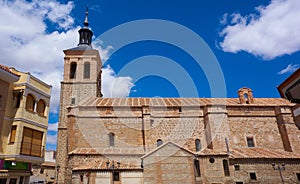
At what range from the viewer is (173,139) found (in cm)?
2116

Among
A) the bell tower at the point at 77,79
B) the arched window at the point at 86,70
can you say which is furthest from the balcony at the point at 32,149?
the arched window at the point at 86,70

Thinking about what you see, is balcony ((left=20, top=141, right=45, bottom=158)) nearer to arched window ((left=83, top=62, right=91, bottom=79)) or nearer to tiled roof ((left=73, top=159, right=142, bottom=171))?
tiled roof ((left=73, top=159, right=142, bottom=171))

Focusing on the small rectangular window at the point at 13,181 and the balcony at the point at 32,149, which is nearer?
the small rectangular window at the point at 13,181

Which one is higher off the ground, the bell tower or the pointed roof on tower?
the pointed roof on tower

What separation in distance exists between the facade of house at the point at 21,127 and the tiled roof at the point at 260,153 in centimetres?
1555

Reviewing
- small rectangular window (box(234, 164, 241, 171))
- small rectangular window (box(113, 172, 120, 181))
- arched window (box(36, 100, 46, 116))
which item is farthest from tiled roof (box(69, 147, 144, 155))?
small rectangular window (box(234, 164, 241, 171))

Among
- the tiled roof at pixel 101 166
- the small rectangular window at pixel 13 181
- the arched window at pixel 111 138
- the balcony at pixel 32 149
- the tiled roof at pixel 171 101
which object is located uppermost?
the tiled roof at pixel 171 101

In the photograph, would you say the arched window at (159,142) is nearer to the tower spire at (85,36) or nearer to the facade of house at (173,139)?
the facade of house at (173,139)

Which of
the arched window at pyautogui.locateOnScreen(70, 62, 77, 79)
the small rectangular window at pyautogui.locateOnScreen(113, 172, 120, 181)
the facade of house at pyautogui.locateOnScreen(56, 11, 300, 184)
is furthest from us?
the arched window at pyautogui.locateOnScreen(70, 62, 77, 79)

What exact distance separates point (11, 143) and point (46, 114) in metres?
3.35

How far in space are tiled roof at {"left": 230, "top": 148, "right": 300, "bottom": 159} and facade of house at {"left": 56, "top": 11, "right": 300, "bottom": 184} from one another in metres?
0.10

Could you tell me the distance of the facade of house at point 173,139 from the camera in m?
17.2

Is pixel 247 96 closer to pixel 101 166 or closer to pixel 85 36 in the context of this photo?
pixel 101 166

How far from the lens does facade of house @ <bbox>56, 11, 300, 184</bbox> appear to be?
1722 cm
